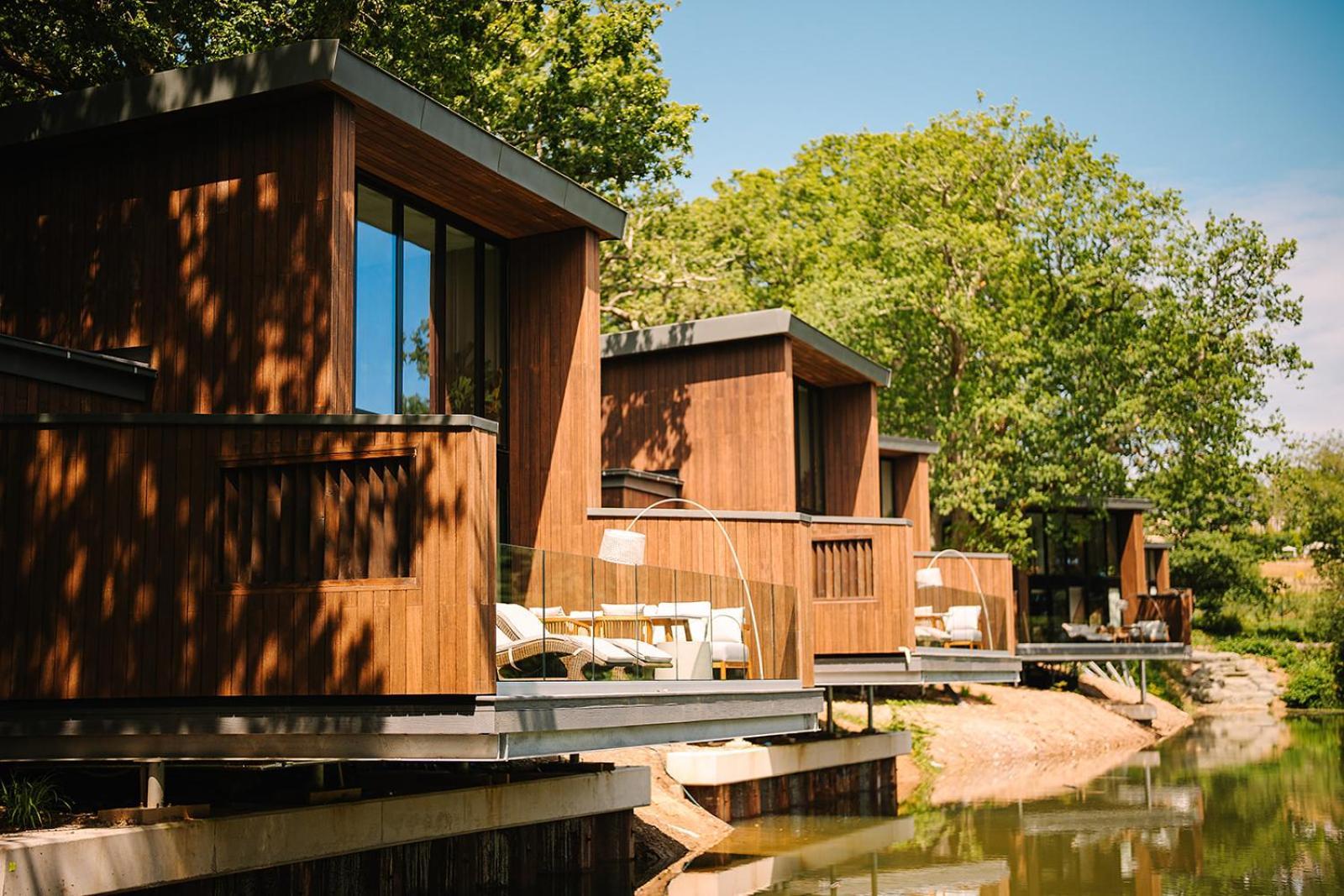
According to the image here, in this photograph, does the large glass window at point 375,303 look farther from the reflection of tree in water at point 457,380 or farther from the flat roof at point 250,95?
the flat roof at point 250,95

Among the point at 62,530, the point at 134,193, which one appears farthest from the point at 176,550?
the point at 134,193

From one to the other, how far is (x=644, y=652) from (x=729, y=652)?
1.80m

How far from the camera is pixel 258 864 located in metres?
9.22

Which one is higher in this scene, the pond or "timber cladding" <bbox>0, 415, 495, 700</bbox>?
"timber cladding" <bbox>0, 415, 495, 700</bbox>

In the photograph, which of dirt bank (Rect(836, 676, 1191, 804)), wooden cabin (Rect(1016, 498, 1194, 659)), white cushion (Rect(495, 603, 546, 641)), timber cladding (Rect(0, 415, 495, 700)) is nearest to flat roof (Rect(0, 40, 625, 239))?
timber cladding (Rect(0, 415, 495, 700))

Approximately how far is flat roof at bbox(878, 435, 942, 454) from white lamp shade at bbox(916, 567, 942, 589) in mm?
6747

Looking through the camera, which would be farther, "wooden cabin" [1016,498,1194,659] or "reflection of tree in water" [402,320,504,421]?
"wooden cabin" [1016,498,1194,659]

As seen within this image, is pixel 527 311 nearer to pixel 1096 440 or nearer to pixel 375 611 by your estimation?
pixel 375 611

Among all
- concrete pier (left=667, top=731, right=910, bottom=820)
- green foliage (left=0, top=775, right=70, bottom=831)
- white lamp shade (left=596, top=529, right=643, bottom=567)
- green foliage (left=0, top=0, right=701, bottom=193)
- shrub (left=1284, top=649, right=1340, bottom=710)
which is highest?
green foliage (left=0, top=0, right=701, bottom=193)

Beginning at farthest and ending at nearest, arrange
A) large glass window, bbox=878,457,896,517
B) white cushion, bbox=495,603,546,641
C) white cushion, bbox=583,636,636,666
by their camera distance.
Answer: large glass window, bbox=878,457,896,517 < white cushion, bbox=583,636,636,666 < white cushion, bbox=495,603,546,641

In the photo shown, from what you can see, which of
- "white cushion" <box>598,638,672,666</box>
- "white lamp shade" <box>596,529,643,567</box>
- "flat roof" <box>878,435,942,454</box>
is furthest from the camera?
"flat roof" <box>878,435,942,454</box>

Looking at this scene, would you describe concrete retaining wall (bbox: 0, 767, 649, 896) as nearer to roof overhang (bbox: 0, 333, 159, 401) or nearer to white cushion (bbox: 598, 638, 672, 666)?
white cushion (bbox: 598, 638, 672, 666)

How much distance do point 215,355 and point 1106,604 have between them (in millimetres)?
33312

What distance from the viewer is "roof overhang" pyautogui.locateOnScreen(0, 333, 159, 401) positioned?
10.9 meters
